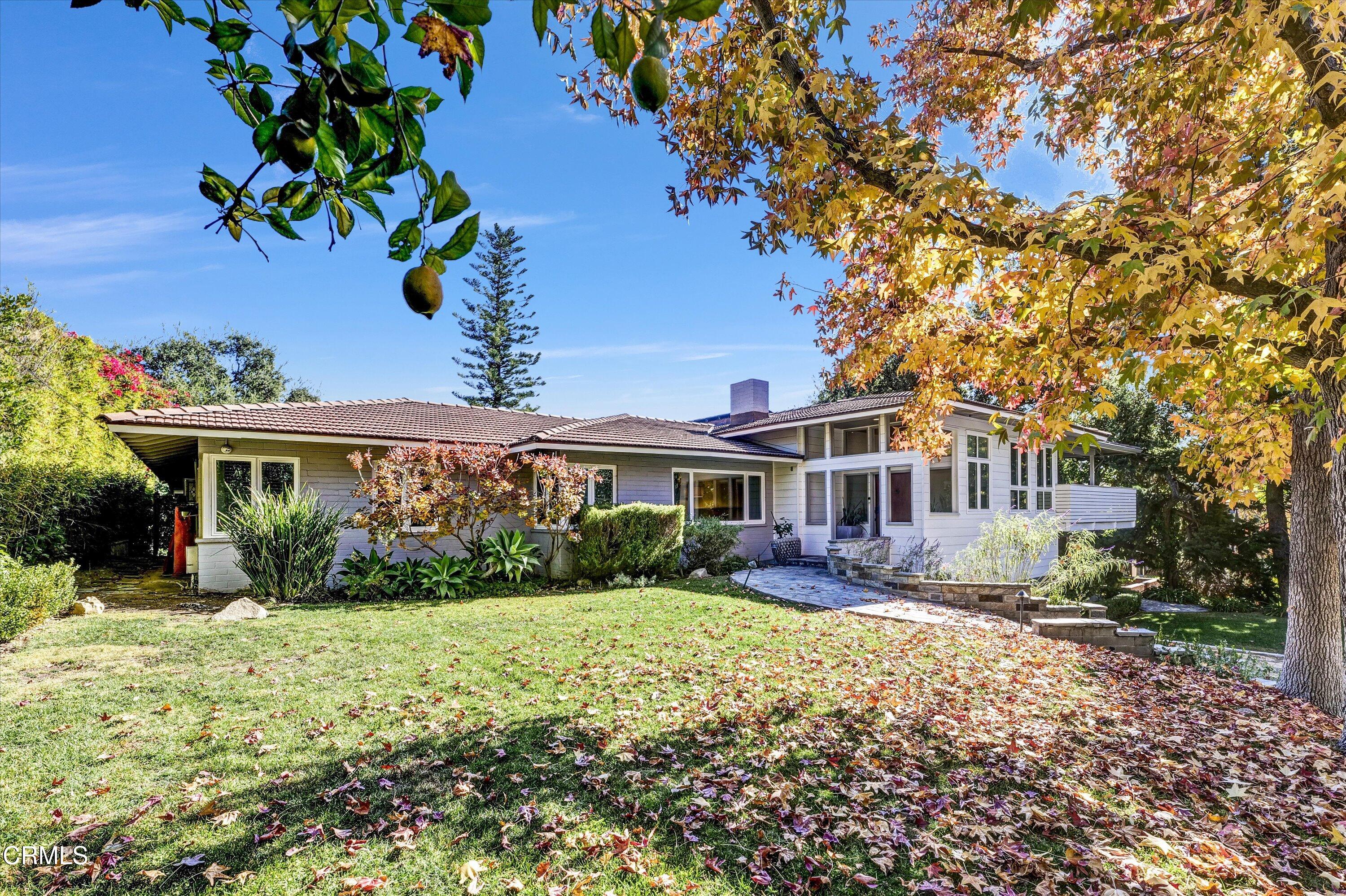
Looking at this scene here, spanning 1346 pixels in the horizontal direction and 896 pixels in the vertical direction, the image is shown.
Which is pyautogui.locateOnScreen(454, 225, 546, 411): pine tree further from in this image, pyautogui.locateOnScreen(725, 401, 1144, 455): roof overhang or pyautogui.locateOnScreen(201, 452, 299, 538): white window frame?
pyautogui.locateOnScreen(201, 452, 299, 538): white window frame

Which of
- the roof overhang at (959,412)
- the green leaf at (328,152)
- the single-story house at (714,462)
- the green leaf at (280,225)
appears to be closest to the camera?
the green leaf at (328,152)

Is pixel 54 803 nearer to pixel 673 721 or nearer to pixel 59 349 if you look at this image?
pixel 673 721

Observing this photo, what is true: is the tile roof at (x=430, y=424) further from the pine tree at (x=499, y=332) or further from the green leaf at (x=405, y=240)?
the pine tree at (x=499, y=332)

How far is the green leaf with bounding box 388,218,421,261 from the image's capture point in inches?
43.3

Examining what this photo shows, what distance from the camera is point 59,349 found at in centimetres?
1412

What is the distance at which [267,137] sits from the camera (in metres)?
1.03

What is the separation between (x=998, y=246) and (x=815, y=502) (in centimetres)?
1364

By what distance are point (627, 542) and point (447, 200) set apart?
12103 millimetres

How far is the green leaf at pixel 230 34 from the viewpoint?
109 cm

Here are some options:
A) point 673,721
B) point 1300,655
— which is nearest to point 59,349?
point 673,721

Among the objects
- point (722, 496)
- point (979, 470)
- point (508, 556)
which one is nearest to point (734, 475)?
point (722, 496)

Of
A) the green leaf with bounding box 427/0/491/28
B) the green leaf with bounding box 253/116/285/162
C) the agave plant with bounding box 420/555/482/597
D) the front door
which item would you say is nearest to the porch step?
the front door

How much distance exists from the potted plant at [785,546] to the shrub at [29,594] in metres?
14.2

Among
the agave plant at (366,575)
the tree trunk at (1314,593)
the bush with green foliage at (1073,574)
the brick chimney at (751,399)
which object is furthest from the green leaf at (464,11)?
the brick chimney at (751,399)
